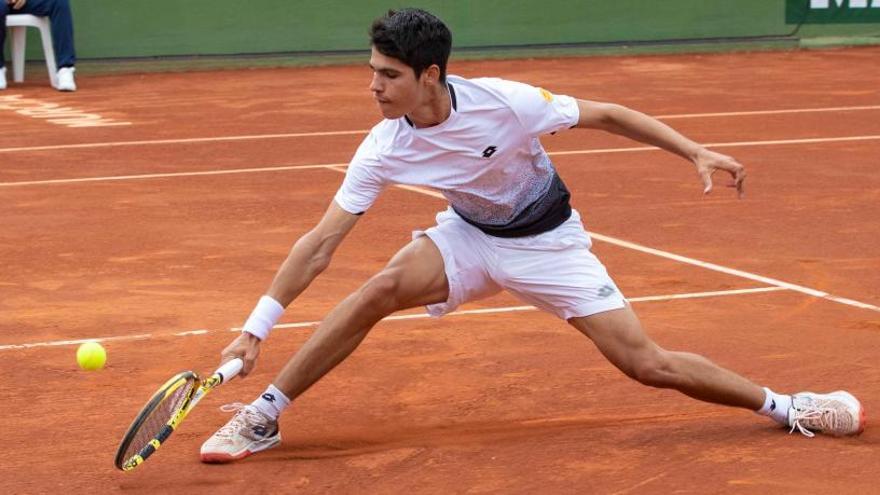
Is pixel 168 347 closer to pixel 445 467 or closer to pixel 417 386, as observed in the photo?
pixel 417 386

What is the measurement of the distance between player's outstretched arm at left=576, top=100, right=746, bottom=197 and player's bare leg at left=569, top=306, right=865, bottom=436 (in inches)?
22.9

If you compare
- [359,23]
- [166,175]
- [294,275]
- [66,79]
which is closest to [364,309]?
[294,275]

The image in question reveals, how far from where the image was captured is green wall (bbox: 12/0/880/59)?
61.1 ft

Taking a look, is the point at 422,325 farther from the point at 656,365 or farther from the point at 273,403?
the point at 656,365

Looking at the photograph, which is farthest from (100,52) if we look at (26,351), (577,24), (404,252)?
(404,252)

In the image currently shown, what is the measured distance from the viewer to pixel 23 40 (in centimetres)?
1755

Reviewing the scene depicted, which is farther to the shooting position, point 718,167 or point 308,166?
point 308,166

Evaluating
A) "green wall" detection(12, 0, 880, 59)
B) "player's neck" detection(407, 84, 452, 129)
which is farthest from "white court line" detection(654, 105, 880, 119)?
"player's neck" detection(407, 84, 452, 129)

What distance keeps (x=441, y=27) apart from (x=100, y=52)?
569 inches

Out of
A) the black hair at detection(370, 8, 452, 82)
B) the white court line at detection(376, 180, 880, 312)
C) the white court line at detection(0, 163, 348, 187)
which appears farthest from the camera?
the white court line at detection(0, 163, 348, 187)

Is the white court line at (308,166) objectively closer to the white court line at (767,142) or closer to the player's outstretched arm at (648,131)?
the white court line at (767,142)

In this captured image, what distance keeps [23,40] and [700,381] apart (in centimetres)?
1405

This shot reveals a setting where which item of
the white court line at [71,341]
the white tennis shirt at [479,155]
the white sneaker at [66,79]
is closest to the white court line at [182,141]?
the white sneaker at [66,79]

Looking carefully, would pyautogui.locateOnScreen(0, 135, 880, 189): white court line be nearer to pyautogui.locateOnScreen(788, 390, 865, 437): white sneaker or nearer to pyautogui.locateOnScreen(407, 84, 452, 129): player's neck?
pyautogui.locateOnScreen(407, 84, 452, 129): player's neck
